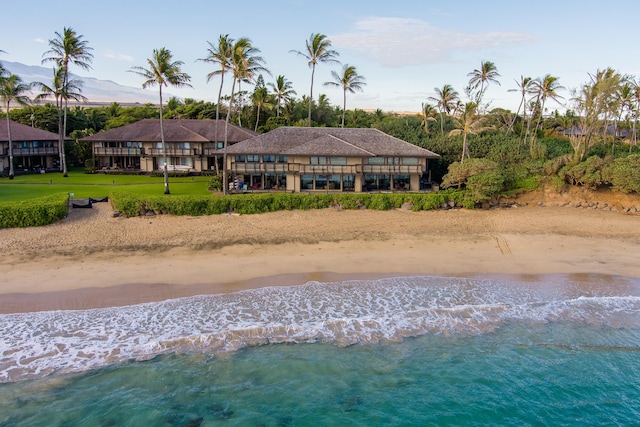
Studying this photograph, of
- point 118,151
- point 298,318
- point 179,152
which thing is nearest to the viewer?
point 298,318

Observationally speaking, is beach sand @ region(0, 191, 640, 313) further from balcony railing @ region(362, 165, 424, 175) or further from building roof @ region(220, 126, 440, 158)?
building roof @ region(220, 126, 440, 158)

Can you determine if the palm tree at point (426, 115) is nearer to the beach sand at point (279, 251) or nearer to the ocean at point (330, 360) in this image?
the beach sand at point (279, 251)

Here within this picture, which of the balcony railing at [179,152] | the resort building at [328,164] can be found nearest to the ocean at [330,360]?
the resort building at [328,164]

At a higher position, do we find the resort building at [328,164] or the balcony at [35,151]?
the balcony at [35,151]

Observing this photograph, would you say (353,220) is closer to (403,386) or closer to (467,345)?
(467,345)

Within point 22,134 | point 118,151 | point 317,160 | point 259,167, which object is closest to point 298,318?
point 317,160

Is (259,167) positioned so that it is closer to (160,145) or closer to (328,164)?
(328,164)

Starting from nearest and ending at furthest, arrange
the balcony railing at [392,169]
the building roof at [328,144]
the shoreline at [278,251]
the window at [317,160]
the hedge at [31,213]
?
1. the shoreline at [278,251]
2. the hedge at [31,213]
3. the building roof at [328,144]
4. the window at [317,160]
5. the balcony railing at [392,169]

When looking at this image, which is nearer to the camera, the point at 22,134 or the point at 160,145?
the point at 22,134
